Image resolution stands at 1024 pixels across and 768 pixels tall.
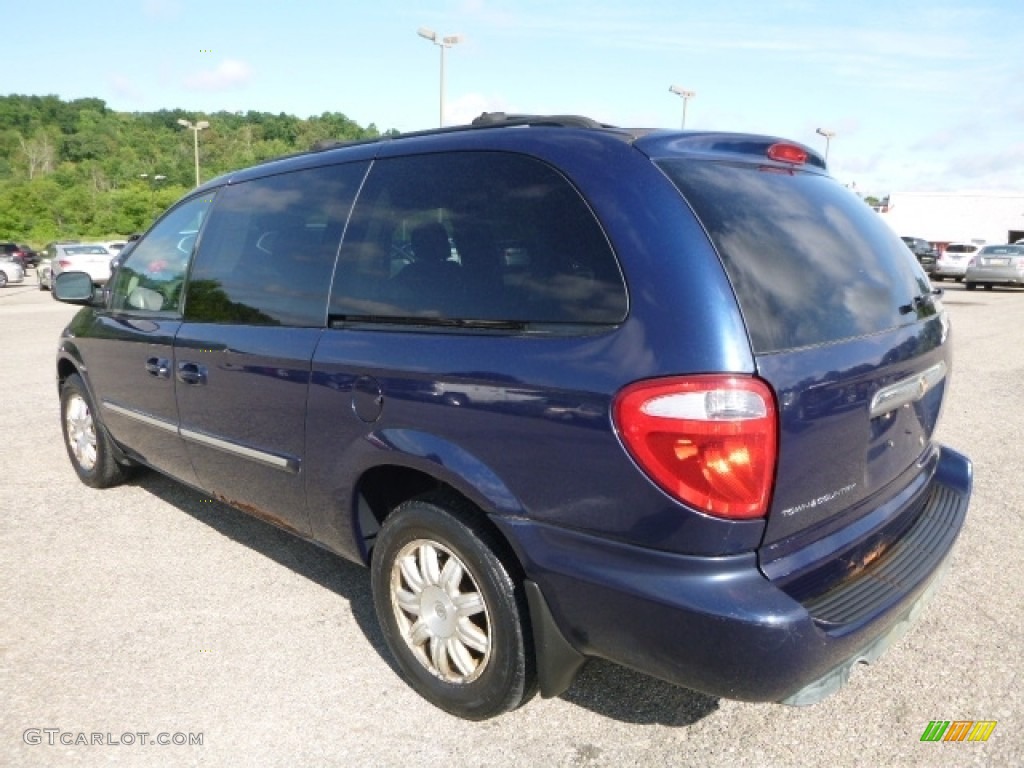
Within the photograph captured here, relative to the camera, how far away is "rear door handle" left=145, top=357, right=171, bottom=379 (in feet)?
12.2

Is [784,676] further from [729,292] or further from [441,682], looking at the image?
[441,682]

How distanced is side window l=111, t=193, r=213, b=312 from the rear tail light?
2642 millimetres

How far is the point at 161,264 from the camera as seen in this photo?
13.3 ft

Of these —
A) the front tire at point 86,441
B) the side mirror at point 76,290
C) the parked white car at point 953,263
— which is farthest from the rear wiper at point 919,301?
the parked white car at point 953,263

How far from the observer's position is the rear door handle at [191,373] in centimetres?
346

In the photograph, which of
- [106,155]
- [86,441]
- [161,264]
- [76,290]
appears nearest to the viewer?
[161,264]

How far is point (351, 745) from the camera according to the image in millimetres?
2469

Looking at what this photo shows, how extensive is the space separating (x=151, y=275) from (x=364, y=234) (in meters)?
1.85

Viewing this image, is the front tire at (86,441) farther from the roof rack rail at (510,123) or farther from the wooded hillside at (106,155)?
the wooded hillside at (106,155)

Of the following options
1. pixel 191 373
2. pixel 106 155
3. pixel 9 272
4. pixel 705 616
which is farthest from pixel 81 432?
pixel 106 155

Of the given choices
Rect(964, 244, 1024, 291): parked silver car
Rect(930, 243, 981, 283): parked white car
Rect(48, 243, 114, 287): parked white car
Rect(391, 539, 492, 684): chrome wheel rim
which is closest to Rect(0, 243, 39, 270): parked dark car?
Rect(48, 243, 114, 287): parked white car

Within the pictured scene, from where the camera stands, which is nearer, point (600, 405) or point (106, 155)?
point (600, 405)
